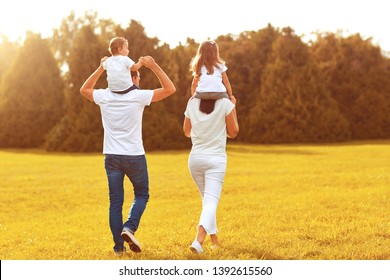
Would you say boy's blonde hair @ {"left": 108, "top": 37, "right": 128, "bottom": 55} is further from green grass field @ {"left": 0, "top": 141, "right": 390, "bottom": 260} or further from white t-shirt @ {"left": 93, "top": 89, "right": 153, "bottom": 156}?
green grass field @ {"left": 0, "top": 141, "right": 390, "bottom": 260}

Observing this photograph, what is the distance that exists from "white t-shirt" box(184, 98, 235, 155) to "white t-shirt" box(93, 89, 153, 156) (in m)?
0.52

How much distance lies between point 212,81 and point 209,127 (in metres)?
0.49

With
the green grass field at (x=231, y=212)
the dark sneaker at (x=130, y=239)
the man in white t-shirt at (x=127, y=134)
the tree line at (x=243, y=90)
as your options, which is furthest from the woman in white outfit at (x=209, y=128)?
the tree line at (x=243, y=90)

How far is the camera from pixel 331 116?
126 ft

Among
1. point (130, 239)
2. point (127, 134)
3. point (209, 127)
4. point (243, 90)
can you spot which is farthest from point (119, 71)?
point (243, 90)

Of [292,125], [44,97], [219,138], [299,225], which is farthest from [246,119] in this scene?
[219,138]

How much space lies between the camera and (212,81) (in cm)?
645

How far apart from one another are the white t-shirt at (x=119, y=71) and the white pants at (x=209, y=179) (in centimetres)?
108

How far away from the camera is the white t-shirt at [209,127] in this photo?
21.4ft

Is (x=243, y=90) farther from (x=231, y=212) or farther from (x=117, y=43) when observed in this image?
(x=117, y=43)

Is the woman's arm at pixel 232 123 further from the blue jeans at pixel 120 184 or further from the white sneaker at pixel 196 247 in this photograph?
the white sneaker at pixel 196 247

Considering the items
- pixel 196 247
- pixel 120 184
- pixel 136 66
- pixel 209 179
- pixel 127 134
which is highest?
pixel 136 66

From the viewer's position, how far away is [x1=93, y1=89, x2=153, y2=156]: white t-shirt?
6.54 metres

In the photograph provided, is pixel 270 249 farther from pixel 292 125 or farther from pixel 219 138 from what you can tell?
pixel 292 125
